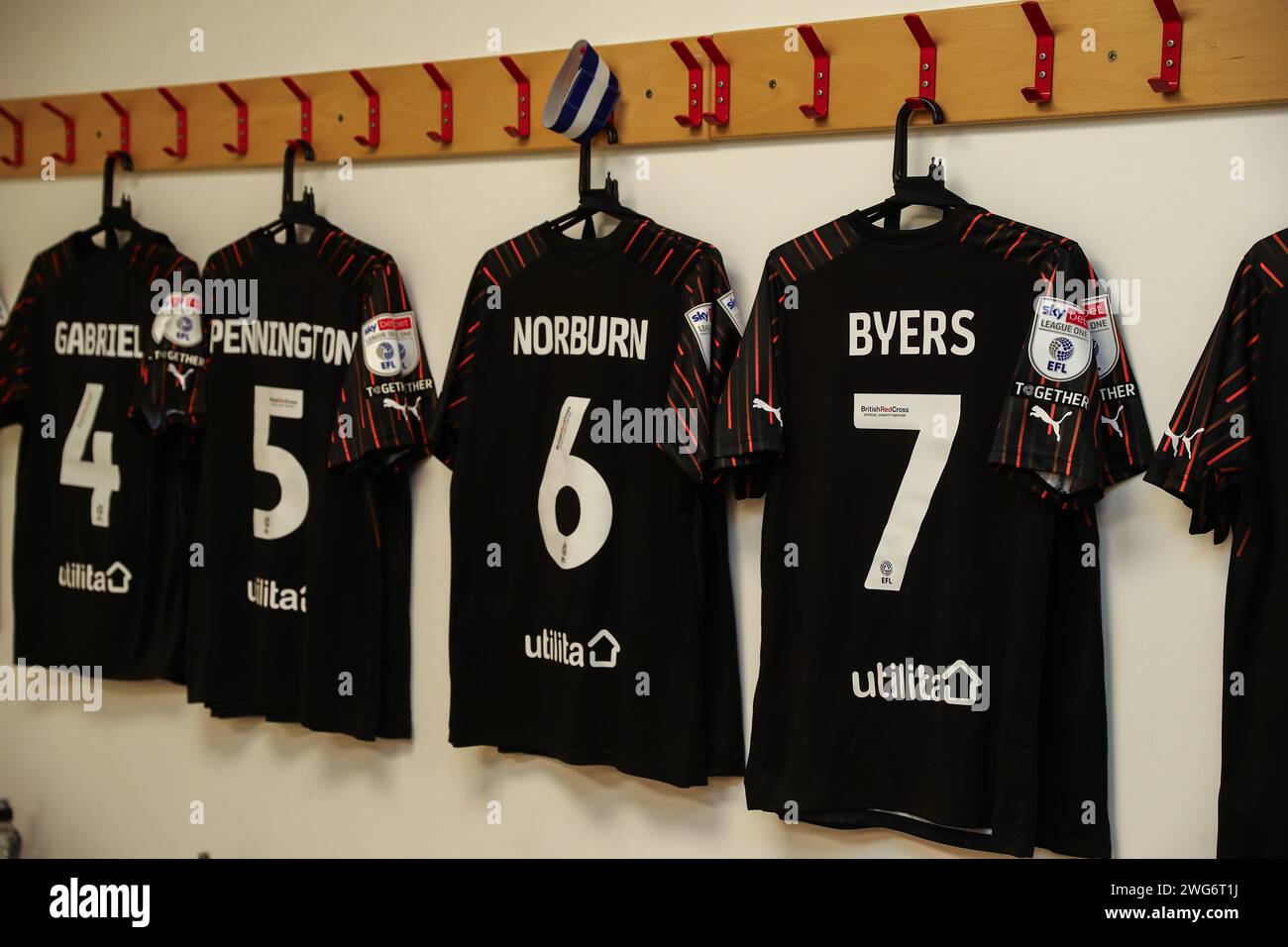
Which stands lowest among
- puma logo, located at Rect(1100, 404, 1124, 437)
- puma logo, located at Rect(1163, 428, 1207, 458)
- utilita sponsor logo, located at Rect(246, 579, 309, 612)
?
utilita sponsor logo, located at Rect(246, 579, 309, 612)

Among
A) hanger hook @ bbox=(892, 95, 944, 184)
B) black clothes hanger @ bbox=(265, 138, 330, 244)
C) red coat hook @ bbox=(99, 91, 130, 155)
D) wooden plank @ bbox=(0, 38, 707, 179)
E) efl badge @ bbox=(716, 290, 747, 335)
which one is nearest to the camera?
hanger hook @ bbox=(892, 95, 944, 184)

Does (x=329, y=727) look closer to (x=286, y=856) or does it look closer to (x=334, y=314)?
(x=286, y=856)

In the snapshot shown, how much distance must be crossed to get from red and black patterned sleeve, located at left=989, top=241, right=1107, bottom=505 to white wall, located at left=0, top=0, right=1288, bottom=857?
0.15m

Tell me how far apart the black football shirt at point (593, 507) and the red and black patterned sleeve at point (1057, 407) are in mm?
504

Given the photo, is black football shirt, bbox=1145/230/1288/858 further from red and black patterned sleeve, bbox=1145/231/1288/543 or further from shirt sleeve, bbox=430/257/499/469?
shirt sleeve, bbox=430/257/499/469

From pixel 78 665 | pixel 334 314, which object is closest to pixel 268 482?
pixel 334 314

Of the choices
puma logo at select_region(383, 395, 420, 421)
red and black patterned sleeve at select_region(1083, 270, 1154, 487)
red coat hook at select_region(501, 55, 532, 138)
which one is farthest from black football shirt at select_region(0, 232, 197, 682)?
red and black patterned sleeve at select_region(1083, 270, 1154, 487)

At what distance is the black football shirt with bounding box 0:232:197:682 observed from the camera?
2492 mm

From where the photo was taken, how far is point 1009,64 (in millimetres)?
1813

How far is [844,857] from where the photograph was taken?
6.52 feet

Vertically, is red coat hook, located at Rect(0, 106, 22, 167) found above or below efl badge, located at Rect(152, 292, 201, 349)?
above

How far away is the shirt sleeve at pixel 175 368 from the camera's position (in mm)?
2377

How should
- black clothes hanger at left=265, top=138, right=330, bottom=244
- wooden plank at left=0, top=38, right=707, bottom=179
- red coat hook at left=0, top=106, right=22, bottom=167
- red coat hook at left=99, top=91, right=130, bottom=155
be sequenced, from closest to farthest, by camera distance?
wooden plank at left=0, top=38, right=707, bottom=179 → black clothes hanger at left=265, top=138, right=330, bottom=244 → red coat hook at left=99, top=91, right=130, bottom=155 → red coat hook at left=0, top=106, right=22, bottom=167
